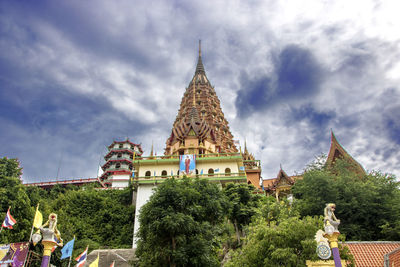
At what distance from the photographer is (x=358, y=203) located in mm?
21969

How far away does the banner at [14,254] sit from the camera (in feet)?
52.0

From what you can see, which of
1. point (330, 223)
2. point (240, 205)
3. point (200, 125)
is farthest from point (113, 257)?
point (200, 125)

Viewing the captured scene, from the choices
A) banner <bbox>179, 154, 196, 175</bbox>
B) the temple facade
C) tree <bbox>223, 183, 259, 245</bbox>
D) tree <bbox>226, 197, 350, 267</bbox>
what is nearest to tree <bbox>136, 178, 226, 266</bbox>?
tree <bbox>226, 197, 350, 267</bbox>

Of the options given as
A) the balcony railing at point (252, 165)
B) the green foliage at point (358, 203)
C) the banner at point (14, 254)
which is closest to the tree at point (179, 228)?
the banner at point (14, 254)

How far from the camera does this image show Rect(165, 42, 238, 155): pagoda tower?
39656 mm

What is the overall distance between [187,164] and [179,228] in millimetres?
16834

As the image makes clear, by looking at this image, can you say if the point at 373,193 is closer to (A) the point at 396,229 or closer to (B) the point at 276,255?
(A) the point at 396,229

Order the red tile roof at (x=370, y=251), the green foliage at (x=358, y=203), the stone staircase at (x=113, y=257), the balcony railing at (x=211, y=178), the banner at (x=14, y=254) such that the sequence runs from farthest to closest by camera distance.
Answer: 1. the balcony railing at (x=211, y=178)
2. the stone staircase at (x=113, y=257)
3. the green foliage at (x=358, y=203)
4. the red tile roof at (x=370, y=251)
5. the banner at (x=14, y=254)

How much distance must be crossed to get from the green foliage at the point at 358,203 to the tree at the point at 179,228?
6874 mm

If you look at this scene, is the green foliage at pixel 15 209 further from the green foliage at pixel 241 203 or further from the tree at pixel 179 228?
the green foliage at pixel 241 203

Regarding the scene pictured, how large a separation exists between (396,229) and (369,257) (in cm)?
462

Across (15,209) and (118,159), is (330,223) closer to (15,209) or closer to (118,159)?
(15,209)

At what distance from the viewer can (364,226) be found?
858 inches

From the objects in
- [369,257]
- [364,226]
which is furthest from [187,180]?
[364,226]
